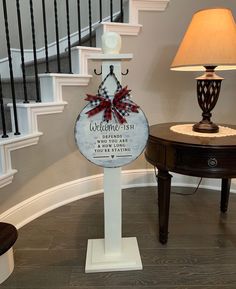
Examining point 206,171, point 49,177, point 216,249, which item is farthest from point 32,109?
point 216,249

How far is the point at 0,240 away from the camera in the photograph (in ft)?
4.05

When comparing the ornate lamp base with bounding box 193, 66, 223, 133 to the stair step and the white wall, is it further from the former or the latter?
the stair step

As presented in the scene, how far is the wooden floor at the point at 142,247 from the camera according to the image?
1.21 metres

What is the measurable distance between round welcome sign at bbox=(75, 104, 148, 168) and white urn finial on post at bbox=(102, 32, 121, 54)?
253 mm

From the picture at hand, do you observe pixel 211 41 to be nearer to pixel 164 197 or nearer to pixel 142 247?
pixel 164 197

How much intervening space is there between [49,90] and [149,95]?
0.81 meters

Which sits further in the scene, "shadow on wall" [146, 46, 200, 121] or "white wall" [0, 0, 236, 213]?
"shadow on wall" [146, 46, 200, 121]

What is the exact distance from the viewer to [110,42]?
3.54 feet

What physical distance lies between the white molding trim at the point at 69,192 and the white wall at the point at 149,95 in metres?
0.05

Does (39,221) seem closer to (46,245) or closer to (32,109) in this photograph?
(46,245)

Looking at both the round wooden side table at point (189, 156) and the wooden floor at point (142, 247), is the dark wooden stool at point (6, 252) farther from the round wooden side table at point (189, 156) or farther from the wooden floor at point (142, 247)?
the round wooden side table at point (189, 156)

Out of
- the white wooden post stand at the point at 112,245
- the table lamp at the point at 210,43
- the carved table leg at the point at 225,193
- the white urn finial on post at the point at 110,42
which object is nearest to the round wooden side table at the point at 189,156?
the white wooden post stand at the point at 112,245

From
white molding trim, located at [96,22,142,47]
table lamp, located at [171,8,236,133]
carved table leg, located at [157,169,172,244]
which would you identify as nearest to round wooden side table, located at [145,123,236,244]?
carved table leg, located at [157,169,172,244]

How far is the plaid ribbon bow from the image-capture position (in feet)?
3.60
